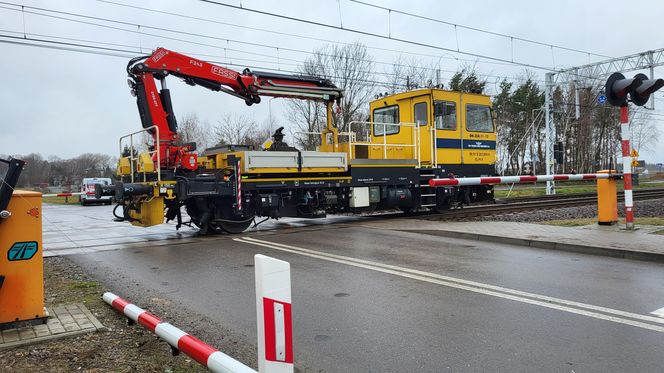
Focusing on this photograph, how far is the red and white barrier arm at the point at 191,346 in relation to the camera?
105 inches

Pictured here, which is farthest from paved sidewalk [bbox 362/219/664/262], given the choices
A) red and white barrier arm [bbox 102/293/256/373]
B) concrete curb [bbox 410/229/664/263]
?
red and white barrier arm [bbox 102/293/256/373]

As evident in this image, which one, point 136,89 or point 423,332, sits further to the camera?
point 136,89

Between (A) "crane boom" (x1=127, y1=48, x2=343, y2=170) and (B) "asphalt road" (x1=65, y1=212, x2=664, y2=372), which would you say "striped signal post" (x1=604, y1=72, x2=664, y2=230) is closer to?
(B) "asphalt road" (x1=65, y1=212, x2=664, y2=372)

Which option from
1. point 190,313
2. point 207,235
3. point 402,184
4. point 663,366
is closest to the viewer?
point 663,366

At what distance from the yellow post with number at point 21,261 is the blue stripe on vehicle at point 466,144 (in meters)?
12.3

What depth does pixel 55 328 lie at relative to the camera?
448 centimetres

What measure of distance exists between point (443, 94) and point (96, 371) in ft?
43.0

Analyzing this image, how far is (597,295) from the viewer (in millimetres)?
→ 5441

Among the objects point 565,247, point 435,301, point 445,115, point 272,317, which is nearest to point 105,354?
point 272,317

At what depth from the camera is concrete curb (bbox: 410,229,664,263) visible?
24.1ft

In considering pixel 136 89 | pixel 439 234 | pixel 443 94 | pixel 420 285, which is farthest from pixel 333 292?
pixel 443 94

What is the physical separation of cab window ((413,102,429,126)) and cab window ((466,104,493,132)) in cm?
168

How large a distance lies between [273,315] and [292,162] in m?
9.85

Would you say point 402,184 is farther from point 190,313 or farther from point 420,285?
point 190,313
